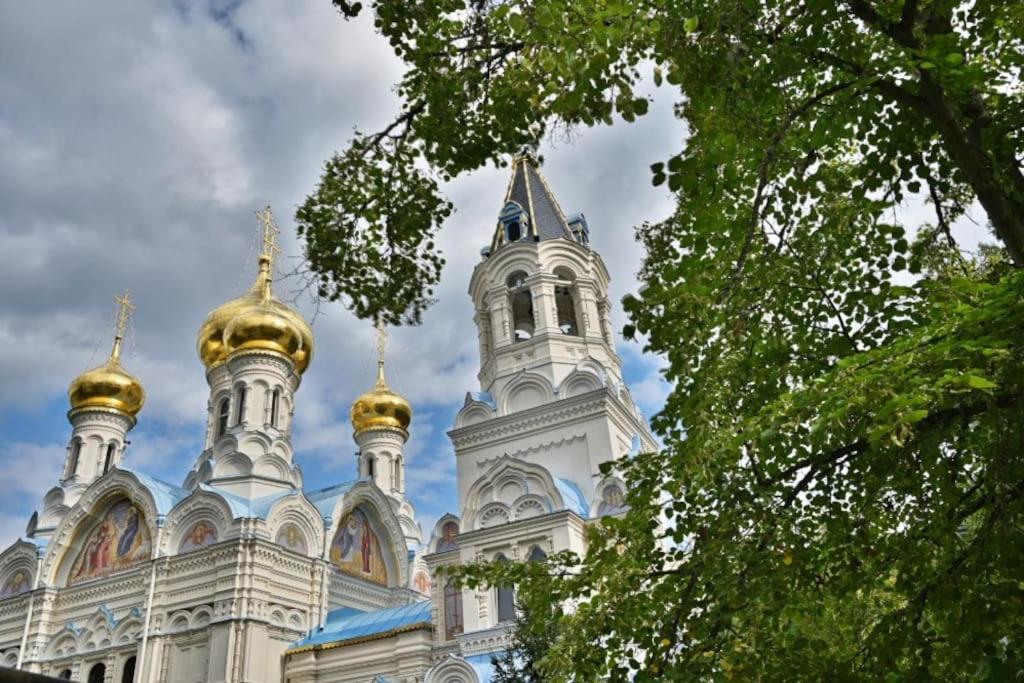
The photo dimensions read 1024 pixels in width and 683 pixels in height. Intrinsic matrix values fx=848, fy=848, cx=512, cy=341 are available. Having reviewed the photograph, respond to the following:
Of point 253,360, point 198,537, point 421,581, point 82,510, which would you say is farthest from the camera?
point 421,581

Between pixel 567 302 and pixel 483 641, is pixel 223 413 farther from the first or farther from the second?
pixel 483 641

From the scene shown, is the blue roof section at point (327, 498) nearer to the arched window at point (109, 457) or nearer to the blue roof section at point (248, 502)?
the blue roof section at point (248, 502)

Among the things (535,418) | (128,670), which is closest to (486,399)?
(535,418)

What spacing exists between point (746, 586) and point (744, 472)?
77cm

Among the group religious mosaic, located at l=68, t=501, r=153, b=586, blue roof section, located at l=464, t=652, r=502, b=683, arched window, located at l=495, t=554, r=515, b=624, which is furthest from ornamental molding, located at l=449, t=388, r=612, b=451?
religious mosaic, located at l=68, t=501, r=153, b=586

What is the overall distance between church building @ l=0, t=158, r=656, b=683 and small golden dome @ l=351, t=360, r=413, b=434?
455 centimetres

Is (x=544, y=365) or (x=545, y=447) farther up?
(x=544, y=365)

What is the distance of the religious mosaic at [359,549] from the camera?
2598 centimetres

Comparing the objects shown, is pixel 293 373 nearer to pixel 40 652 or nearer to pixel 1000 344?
pixel 40 652

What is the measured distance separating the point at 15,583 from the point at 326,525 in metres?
10.7

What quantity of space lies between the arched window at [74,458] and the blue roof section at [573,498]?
2097 cm

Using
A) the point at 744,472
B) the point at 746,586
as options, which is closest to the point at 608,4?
the point at 744,472

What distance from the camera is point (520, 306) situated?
24453 millimetres

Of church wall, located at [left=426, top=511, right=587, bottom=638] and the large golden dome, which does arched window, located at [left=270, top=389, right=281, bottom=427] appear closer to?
the large golden dome
